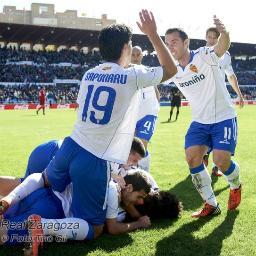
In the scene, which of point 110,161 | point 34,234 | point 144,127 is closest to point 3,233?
point 34,234

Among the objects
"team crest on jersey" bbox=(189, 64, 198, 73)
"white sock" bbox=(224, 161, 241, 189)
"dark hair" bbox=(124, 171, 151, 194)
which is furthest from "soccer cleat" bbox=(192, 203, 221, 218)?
"team crest on jersey" bbox=(189, 64, 198, 73)

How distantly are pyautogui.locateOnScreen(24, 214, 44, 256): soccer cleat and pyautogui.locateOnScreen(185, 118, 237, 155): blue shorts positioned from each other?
8.21ft

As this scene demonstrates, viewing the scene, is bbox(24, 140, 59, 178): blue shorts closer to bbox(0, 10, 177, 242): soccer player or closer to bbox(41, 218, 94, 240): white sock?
bbox(0, 10, 177, 242): soccer player

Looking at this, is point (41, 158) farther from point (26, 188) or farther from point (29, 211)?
point (29, 211)

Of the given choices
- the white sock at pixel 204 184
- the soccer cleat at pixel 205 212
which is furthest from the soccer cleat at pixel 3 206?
the white sock at pixel 204 184

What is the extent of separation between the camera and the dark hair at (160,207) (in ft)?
17.8

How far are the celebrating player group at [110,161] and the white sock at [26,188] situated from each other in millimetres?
10

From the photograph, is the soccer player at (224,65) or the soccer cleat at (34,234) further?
the soccer player at (224,65)

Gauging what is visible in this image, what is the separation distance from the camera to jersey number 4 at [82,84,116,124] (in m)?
4.25

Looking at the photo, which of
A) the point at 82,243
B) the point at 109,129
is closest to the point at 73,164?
the point at 109,129

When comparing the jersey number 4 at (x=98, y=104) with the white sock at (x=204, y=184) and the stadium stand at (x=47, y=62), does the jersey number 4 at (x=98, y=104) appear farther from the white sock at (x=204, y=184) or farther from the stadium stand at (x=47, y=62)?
the stadium stand at (x=47, y=62)

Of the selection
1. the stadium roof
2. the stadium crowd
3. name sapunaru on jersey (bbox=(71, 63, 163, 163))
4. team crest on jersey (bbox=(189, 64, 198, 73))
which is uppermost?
the stadium roof

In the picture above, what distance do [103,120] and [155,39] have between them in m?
0.94

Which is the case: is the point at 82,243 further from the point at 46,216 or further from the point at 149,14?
the point at 149,14
